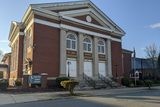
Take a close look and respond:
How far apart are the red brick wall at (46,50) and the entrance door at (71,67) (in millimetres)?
2125

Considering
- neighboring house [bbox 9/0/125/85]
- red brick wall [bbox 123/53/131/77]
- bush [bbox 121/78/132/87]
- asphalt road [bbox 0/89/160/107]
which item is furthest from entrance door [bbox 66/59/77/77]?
red brick wall [bbox 123/53/131/77]

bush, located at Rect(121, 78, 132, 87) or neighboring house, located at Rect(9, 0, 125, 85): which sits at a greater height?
neighboring house, located at Rect(9, 0, 125, 85)

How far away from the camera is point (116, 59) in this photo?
46188 mm

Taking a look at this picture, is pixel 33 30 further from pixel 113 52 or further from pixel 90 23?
pixel 113 52

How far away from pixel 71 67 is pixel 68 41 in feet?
12.8

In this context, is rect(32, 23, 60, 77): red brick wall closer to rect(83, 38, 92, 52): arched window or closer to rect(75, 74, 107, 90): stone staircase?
rect(75, 74, 107, 90): stone staircase

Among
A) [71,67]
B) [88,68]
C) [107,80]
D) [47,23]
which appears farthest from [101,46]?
[47,23]

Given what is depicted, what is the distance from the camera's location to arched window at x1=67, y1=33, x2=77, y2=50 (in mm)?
38500

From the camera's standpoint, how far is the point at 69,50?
3803 cm

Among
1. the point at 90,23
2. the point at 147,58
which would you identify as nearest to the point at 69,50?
the point at 90,23

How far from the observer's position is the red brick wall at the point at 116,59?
148ft

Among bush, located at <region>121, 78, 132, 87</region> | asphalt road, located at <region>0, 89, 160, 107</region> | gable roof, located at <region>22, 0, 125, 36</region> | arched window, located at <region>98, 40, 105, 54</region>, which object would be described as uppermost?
gable roof, located at <region>22, 0, 125, 36</region>

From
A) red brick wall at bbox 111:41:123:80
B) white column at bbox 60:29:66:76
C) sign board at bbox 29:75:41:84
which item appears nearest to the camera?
sign board at bbox 29:75:41:84

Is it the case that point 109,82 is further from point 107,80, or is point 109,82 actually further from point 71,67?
point 71,67
